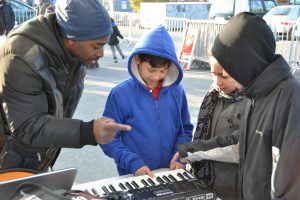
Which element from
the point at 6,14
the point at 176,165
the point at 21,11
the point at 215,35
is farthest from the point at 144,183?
the point at 21,11

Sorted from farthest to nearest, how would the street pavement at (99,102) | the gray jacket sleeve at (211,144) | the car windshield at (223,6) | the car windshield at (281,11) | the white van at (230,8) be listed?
the car windshield at (223,6) < the white van at (230,8) < the car windshield at (281,11) < the street pavement at (99,102) < the gray jacket sleeve at (211,144)

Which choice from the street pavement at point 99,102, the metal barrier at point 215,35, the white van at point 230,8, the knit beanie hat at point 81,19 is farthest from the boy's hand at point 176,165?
the white van at point 230,8

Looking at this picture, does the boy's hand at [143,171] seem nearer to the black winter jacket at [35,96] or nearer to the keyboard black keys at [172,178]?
the keyboard black keys at [172,178]

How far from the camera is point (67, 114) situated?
7.13 ft

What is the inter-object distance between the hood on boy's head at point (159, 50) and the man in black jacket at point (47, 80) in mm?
355

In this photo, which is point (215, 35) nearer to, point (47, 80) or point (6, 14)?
point (6, 14)

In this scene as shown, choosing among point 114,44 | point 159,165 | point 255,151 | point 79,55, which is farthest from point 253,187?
point 114,44

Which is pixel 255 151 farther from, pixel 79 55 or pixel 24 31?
pixel 24 31

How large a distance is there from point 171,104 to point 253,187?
85cm

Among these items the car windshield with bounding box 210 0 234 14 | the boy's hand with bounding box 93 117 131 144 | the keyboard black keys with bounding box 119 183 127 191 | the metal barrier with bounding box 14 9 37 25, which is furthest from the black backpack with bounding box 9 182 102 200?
the car windshield with bounding box 210 0 234 14

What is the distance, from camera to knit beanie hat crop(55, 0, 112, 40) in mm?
1852

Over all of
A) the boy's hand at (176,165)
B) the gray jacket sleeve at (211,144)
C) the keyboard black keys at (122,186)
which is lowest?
the boy's hand at (176,165)

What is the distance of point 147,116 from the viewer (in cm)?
228

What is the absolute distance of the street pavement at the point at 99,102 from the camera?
4.12 m
